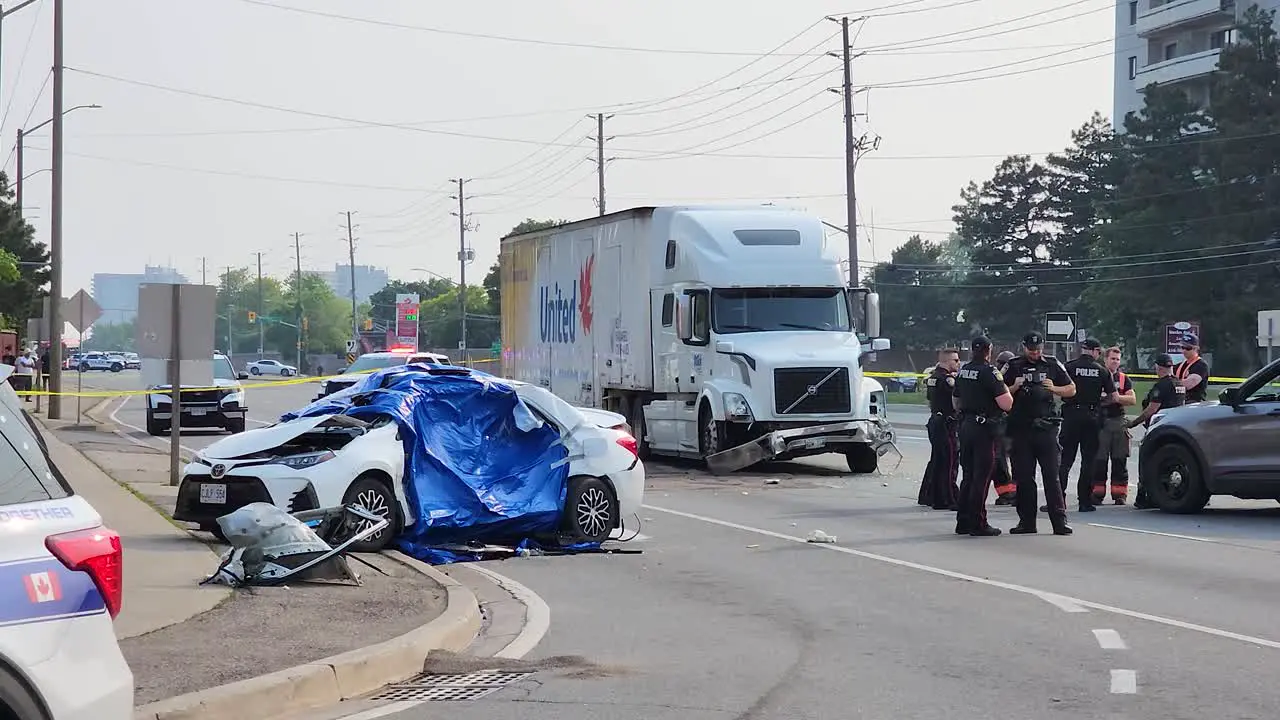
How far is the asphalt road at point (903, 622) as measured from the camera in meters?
7.84

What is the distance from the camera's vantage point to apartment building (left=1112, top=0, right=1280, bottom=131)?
272 feet

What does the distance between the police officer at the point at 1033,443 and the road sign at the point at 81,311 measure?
87.0ft

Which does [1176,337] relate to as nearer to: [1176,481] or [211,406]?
[211,406]

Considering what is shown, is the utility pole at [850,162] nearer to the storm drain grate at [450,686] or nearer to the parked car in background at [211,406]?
the parked car in background at [211,406]

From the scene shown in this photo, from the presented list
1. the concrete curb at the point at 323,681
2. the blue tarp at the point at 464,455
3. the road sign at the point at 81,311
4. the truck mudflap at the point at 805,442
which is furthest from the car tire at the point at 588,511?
the road sign at the point at 81,311

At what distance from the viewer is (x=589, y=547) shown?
47.4 feet

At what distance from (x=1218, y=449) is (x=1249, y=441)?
0.34 meters

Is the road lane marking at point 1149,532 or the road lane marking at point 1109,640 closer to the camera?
the road lane marking at point 1109,640

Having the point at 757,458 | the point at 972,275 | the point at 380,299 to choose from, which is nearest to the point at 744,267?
the point at 757,458

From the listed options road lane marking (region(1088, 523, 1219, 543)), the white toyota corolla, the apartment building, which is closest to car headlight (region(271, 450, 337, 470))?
the white toyota corolla

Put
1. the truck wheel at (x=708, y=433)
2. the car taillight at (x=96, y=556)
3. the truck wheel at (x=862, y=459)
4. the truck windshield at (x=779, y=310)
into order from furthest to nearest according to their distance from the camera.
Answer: the truck wheel at (x=862, y=459)
the truck windshield at (x=779, y=310)
the truck wheel at (x=708, y=433)
the car taillight at (x=96, y=556)

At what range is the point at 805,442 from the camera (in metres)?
22.6

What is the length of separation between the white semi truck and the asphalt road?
5.07 meters

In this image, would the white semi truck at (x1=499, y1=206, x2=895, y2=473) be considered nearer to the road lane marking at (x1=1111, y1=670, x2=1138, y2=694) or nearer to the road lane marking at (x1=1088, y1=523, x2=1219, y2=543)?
the road lane marking at (x1=1088, y1=523, x2=1219, y2=543)
